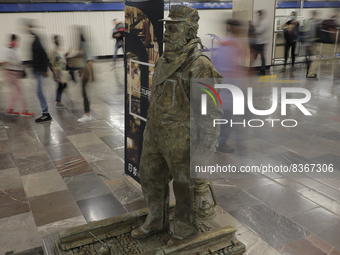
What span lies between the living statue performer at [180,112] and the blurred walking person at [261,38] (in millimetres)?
9672

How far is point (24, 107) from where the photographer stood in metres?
8.74

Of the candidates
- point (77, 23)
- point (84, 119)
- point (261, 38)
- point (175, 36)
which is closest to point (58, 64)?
point (84, 119)

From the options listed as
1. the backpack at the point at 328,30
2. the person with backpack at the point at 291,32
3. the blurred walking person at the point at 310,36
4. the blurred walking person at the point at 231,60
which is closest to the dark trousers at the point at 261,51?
the person with backpack at the point at 291,32

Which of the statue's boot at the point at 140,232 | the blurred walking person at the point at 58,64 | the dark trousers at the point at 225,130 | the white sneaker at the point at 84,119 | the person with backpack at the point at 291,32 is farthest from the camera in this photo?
the person with backpack at the point at 291,32

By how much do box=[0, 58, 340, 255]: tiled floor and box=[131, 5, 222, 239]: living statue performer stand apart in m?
1.25

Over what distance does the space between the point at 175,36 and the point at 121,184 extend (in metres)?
2.89

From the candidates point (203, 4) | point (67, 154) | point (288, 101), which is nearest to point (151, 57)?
point (67, 154)

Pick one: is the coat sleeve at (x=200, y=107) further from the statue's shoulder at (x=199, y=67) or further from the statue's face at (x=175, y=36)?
the statue's face at (x=175, y=36)

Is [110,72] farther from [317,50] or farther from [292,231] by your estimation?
[292,231]

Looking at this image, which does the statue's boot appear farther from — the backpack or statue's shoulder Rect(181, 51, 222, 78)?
the backpack

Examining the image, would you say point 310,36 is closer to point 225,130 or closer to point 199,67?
point 225,130

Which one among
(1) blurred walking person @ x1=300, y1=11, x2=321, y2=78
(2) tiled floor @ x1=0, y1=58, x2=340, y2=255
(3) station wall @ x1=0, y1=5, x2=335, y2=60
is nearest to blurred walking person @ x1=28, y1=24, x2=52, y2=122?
(2) tiled floor @ x1=0, y1=58, x2=340, y2=255

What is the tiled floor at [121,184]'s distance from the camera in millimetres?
3953

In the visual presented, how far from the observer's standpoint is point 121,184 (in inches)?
205
